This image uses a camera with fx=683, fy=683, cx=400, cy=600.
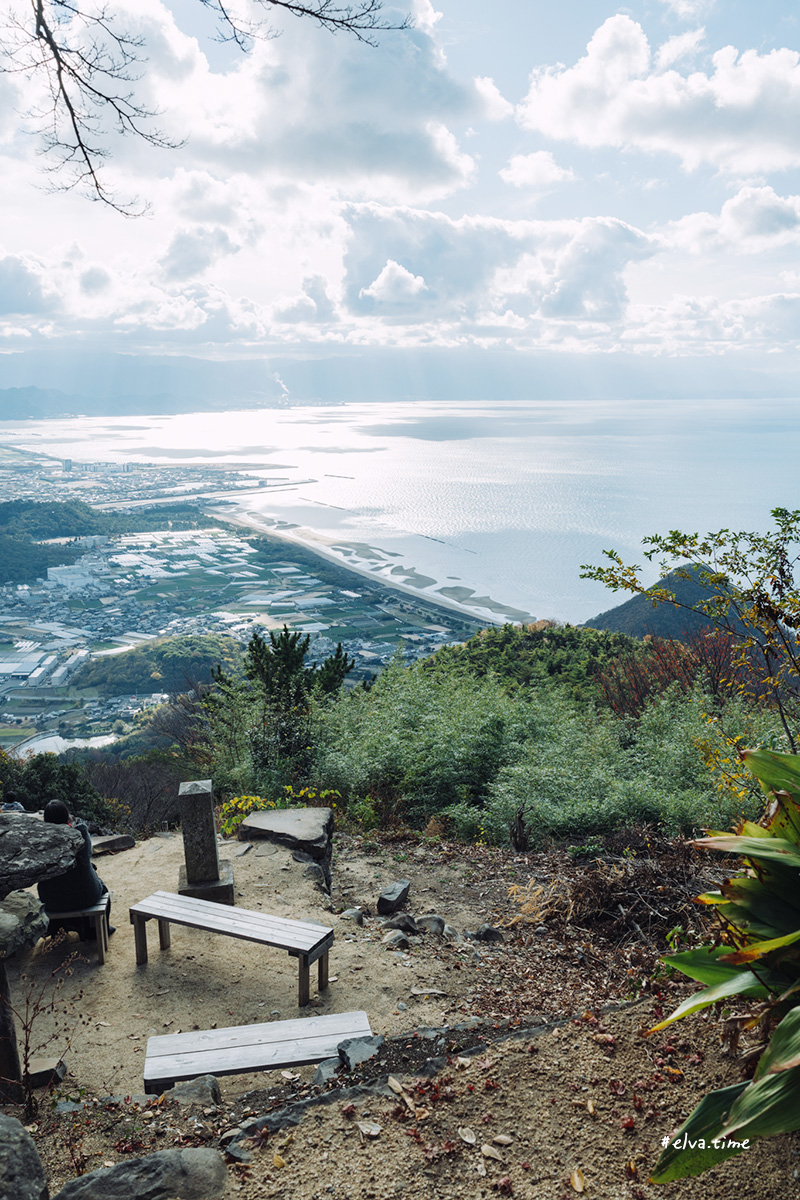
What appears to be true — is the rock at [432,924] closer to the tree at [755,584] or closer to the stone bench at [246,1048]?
the stone bench at [246,1048]

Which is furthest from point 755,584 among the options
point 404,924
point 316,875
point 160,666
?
point 160,666

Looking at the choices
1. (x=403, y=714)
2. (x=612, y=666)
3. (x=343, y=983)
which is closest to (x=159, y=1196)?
(x=343, y=983)

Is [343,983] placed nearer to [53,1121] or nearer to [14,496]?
[53,1121]

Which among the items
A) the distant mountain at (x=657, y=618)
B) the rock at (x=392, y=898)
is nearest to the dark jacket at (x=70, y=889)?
the rock at (x=392, y=898)

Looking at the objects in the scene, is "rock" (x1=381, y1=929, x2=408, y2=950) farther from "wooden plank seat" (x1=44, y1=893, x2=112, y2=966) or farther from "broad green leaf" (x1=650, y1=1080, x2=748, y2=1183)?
"broad green leaf" (x1=650, y1=1080, x2=748, y2=1183)

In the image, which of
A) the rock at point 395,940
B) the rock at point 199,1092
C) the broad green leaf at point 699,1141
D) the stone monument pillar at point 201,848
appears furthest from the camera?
the stone monument pillar at point 201,848
